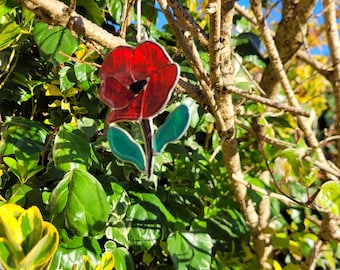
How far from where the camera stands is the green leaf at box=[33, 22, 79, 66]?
29.2 inches

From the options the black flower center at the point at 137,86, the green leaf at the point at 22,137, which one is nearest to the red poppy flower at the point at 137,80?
the black flower center at the point at 137,86

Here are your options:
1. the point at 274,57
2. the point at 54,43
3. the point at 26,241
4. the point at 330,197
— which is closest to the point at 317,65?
the point at 274,57

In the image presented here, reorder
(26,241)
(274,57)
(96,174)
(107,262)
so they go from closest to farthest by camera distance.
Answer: (26,241) → (107,262) → (96,174) → (274,57)

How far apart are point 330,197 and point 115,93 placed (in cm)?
47

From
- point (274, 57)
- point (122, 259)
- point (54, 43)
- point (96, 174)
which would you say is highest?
point (274, 57)

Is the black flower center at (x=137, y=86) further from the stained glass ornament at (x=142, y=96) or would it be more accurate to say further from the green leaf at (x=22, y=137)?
the green leaf at (x=22, y=137)

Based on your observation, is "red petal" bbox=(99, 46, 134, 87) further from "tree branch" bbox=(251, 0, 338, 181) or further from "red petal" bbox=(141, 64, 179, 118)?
"tree branch" bbox=(251, 0, 338, 181)

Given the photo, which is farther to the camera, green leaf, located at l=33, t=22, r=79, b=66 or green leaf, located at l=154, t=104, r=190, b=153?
green leaf, located at l=33, t=22, r=79, b=66

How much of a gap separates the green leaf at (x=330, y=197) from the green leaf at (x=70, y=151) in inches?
16.7

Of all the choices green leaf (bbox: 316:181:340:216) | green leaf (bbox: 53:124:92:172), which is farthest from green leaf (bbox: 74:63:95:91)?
green leaf (bbox: 316:181:340:216)

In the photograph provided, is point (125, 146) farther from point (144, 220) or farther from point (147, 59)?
point (144, 220)

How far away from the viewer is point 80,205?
0.70 metres

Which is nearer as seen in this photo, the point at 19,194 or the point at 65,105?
the point at 19,194

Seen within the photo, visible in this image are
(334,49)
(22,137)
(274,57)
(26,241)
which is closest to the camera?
(26,241)
